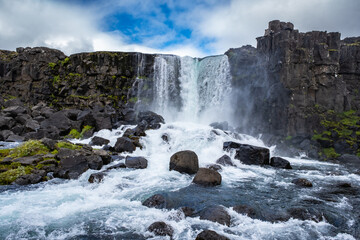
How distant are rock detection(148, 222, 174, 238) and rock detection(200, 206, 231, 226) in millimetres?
1749

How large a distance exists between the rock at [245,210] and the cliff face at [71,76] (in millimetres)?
37825

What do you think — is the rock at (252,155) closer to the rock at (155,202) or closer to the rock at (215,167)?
the rock at (215,167)

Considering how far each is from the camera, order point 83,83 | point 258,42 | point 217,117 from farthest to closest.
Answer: point 83,83 < point 217,117 < point 258,42

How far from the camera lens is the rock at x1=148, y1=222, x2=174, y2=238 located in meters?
9.34

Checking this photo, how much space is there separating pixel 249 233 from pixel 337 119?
2995 centimetres

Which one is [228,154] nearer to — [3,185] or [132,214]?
[132,214]

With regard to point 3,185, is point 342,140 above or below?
above

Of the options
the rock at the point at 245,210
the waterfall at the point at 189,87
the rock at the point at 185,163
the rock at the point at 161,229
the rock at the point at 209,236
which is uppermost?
the waterfall at the point at 189,87

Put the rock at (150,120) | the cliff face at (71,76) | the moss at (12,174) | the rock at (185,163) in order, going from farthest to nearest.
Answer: the cliff face at (71,76) < the rock at (150,120) < the rock at (185,163) < the moss at (12,174)

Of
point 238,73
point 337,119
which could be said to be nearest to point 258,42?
point 238,73

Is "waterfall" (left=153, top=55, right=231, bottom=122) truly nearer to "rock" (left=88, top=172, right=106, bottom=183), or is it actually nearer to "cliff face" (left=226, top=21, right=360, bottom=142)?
"cliff face" (left=226, top=21, right=360, bottom=142)

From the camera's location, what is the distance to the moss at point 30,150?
57.9 ft

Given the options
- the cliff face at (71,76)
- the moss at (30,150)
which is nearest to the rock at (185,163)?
the moss at (30,150)

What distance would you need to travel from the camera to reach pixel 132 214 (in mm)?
11094
